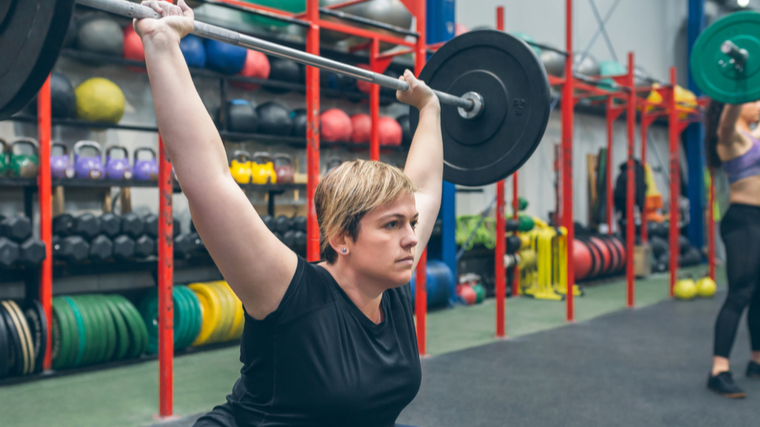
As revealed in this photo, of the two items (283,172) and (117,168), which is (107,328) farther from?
(283,172)

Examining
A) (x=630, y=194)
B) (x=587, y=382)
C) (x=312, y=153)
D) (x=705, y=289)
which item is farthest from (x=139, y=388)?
(x=705, y=289)

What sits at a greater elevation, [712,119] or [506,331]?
[712,119]

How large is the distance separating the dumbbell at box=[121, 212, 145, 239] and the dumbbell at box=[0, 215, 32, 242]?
478mm

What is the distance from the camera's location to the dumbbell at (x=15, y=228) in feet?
10.1

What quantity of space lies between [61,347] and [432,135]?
8.23 feet

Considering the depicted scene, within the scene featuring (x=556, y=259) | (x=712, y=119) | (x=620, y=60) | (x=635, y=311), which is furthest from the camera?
(x=620, y=60)

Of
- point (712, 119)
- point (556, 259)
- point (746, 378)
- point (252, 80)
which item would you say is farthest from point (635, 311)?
point (252, 80)

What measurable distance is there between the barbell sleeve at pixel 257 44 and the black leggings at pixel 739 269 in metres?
1.68

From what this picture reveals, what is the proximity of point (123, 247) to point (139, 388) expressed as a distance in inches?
32.8

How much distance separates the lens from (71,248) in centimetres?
330

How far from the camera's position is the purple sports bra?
280cm

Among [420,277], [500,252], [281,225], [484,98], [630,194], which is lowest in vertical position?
[420,277]

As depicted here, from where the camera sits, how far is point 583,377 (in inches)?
125

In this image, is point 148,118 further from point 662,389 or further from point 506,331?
point 662,389
